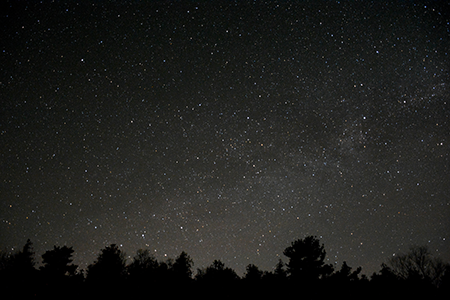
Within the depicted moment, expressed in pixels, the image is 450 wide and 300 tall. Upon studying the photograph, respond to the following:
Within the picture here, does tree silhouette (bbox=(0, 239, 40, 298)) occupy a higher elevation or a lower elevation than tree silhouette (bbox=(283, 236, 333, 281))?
lower

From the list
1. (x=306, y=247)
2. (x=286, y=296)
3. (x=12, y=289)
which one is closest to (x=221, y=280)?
(x=286, y=296)

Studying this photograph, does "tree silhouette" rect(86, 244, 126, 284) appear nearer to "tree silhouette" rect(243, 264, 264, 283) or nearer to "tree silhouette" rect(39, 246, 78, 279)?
"tree silhouette" rect(39, 246, 78, 279)

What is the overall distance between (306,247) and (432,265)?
72.4ft

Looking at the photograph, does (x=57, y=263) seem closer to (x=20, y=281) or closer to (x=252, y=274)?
(x=20, y=281)

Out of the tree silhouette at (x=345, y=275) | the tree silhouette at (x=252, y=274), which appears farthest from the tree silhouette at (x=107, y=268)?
the tree silhouette at (x=345, y=275)

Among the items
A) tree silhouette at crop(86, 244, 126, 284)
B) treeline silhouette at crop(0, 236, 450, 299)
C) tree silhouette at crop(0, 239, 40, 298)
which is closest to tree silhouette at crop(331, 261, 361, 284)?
treeline silhouette at crop(0, 236, 450, 299)

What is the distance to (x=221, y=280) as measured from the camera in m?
19.3

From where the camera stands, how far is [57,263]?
15172 mm

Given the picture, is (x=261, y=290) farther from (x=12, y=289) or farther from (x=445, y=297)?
(x=12, y=289)

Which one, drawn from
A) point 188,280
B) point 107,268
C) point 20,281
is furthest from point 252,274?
point 20,281

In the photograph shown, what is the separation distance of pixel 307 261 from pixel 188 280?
947 cm

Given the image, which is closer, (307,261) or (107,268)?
(307,261)

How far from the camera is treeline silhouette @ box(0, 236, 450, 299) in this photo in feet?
48.5

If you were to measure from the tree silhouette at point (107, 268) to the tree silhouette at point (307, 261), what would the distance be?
12.5m
